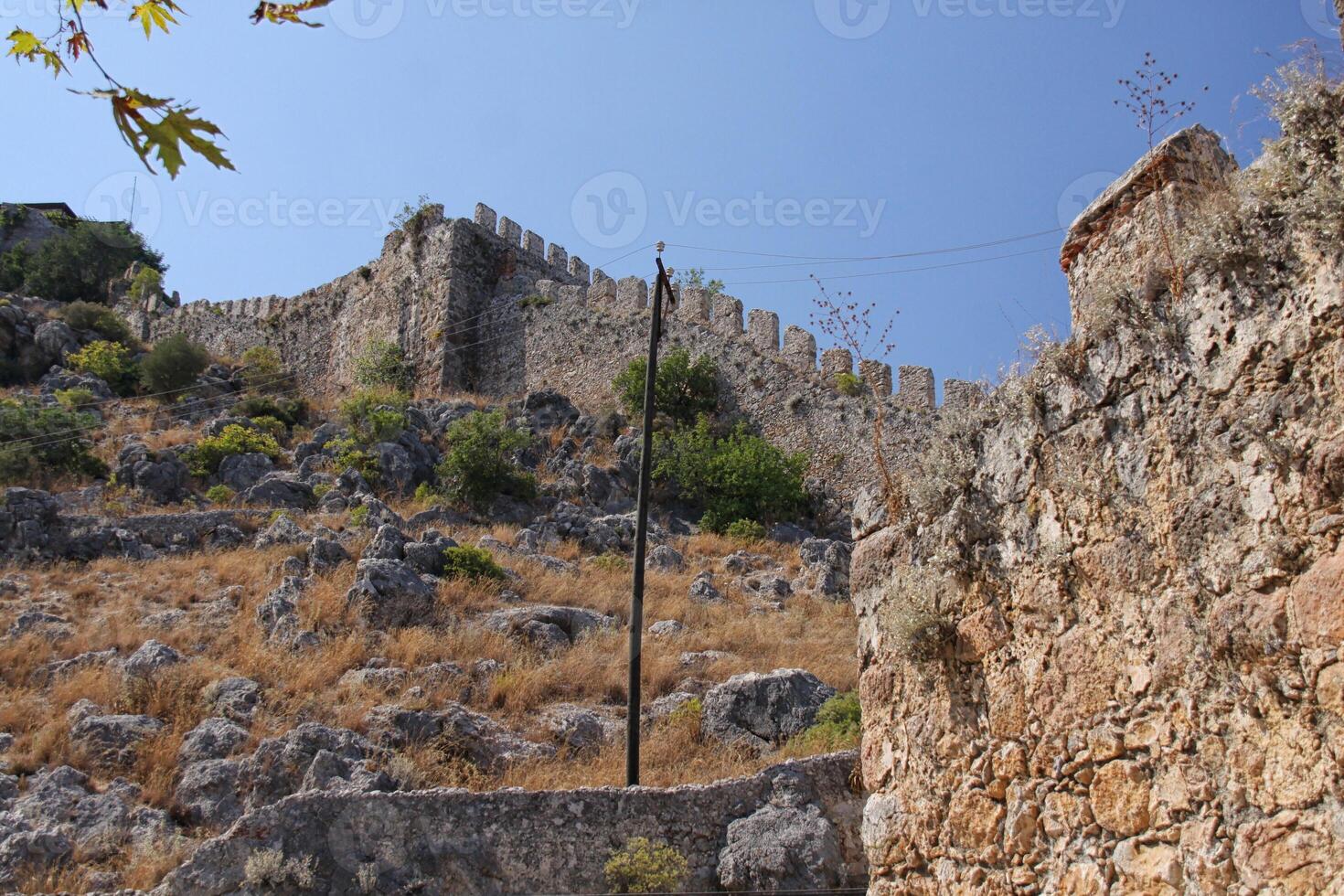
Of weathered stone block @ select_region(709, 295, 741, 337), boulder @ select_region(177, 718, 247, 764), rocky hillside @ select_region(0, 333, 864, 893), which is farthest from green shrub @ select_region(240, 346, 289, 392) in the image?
boulder @ select_region(177, 718, 247, 764)

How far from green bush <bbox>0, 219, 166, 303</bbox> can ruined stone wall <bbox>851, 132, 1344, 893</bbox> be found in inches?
1694

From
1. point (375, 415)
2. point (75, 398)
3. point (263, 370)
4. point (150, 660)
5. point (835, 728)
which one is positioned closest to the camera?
point (835, 728)

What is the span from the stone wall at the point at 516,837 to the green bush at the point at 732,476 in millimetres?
13333

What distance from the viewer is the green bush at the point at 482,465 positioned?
856 inches

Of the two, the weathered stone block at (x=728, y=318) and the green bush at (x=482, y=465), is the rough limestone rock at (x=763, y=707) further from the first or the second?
the weathered stone block at (x=728, y=318)

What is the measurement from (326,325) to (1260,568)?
3276 cm

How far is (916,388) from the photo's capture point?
22.2 metres

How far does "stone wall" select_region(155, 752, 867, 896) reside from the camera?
7969 mm

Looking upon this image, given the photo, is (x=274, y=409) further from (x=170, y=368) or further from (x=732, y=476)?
(x=732, y=476)

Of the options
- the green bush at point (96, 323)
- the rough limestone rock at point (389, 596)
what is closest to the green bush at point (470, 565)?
the rough limestone rock at point (389, 596)

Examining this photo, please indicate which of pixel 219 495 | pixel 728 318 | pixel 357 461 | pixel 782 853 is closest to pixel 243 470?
pixel 219 495

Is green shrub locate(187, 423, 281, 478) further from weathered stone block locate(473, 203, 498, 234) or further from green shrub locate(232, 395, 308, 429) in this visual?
weathered stone block locate(473, 203, 498, 234)

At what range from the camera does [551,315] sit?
2939cm

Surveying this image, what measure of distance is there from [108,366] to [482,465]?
46.0ft
